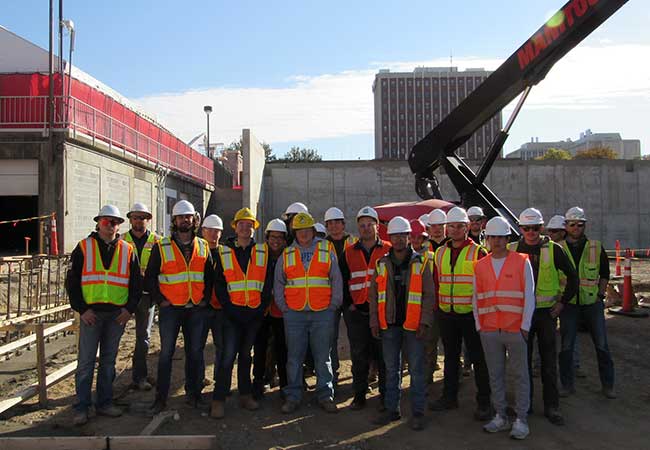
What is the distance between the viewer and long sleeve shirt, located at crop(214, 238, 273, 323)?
18.9 feet

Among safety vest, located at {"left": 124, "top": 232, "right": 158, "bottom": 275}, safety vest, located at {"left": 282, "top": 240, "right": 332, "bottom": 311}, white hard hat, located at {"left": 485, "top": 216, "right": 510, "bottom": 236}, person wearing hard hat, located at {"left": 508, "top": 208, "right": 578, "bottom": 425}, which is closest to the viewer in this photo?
white hard hat, located at {"left": 485, "top": 216, "right": 510, "bottom": 236}

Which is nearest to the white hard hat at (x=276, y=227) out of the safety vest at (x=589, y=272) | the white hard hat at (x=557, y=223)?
the safety vest at (x=589, y=272)

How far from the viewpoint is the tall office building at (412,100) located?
12900 cm

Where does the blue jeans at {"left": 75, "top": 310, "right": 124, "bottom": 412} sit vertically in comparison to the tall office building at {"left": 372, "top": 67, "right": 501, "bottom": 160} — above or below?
below

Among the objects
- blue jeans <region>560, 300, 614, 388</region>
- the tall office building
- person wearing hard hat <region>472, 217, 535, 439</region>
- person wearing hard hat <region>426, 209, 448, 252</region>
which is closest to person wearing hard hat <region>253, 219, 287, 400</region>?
person wearing hard hat <region>426, 209, 448, 252</region>

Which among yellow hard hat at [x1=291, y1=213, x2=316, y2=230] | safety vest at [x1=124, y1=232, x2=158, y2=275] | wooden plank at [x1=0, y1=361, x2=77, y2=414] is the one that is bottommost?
wooden plank at [x1=0, y1=361, x2=77, y2=414]

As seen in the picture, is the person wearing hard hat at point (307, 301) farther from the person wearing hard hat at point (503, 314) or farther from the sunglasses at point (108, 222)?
the sunglasses at point (108, 222)

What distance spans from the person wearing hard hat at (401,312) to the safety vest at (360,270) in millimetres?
342

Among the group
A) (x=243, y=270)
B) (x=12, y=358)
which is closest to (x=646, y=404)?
(x=243, y=270)

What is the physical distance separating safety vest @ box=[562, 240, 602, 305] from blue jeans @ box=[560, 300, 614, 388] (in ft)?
0.31

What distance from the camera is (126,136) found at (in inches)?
835

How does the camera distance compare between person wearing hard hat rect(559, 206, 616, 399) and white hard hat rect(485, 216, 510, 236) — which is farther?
person wearing hard hat rect(559, 206, 616, 399)

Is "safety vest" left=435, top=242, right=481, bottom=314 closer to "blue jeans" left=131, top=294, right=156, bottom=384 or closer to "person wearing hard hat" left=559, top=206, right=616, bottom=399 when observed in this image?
"person wearing hard hat" left=559, top=206, right=616, bottom=399

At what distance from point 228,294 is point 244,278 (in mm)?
232
